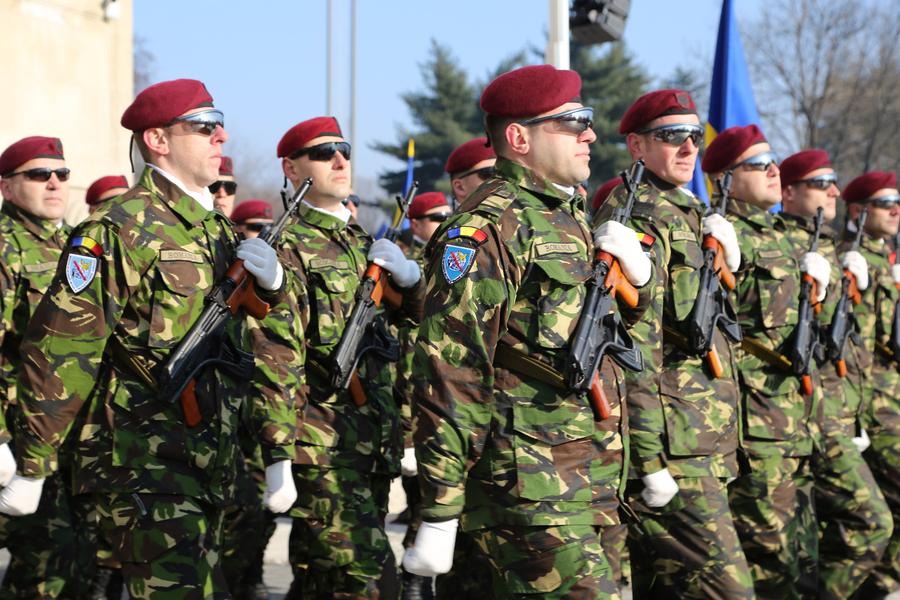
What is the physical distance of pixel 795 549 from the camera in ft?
21.4

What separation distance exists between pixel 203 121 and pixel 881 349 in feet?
16.9

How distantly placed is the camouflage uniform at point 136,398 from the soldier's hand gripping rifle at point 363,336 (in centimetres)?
95

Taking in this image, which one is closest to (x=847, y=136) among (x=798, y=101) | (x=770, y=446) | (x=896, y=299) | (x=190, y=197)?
(x=798, y=101)

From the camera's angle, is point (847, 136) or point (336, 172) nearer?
point (336, 172)

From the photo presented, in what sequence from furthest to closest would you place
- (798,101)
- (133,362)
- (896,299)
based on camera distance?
(798,101)
(896,299)
(133,362)

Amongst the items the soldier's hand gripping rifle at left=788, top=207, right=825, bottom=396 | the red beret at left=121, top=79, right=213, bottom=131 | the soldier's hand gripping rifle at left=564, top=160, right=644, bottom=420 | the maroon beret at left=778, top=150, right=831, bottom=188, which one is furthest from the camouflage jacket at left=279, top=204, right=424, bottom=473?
the maroon beret at left=778, top=150, right=831, bottom=188

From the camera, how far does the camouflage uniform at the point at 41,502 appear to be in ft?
20.5

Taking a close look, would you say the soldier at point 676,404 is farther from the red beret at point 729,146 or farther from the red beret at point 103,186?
the red beret at point 103,186

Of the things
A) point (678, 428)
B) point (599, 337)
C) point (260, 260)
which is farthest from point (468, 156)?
point (599, 337)

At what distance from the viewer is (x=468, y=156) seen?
8.17 metres

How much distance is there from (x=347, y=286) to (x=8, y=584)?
80.8 inches

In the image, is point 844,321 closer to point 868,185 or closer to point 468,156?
point 868,185

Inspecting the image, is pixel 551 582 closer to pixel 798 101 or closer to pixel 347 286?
pixel 347 286

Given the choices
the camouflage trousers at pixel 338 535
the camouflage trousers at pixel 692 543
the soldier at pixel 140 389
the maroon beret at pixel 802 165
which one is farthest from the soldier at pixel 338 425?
the maroon beret at pixel 802 165
